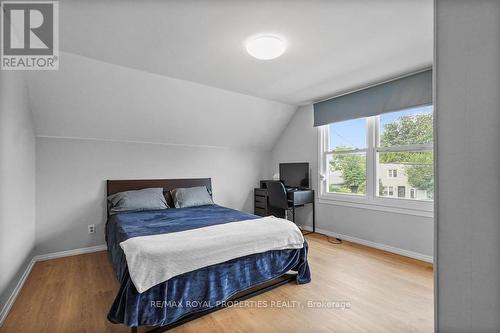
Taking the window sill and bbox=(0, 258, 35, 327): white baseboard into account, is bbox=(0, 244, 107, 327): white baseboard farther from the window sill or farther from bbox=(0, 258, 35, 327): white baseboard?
the window sill

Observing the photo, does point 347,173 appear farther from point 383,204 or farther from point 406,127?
point 406,127

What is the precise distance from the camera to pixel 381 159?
3447 mm

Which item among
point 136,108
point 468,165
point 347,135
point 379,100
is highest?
point 379,100

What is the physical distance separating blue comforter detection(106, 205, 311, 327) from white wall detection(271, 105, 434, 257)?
62.4 inches

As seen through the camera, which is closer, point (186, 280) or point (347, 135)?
point (186, 280)

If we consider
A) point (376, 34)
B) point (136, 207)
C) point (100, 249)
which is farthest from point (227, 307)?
point (376, 34)

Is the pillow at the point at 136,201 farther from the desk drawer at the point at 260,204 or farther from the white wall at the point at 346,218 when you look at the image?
the white wall at the point at 346,218

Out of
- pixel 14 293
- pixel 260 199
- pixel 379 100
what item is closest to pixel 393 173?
pixel 379 100

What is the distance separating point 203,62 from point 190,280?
2173 mm

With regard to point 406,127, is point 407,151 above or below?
below

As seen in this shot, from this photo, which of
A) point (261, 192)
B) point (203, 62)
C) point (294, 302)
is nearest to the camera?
point (294, 302)
